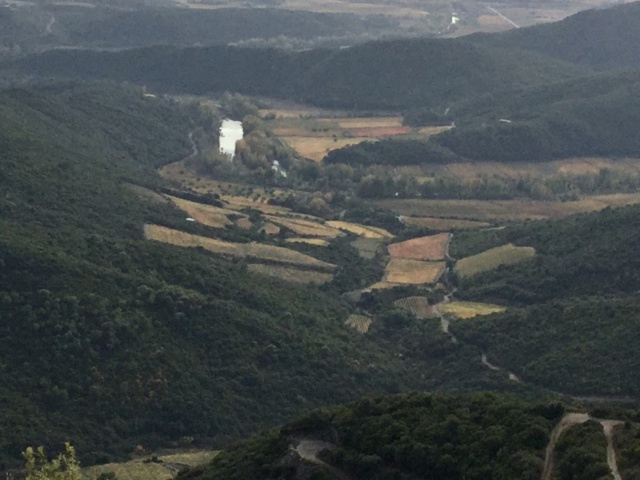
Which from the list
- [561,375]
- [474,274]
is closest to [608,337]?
[561,375]

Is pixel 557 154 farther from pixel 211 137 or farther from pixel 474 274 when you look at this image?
pixel 474 274

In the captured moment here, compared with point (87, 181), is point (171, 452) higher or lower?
lower

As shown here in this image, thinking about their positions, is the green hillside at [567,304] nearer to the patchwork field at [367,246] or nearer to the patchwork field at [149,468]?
the patchwork field at [367,246]

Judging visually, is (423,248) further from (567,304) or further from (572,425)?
(572,425)

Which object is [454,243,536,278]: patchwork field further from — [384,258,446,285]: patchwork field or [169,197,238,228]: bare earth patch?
[169,197,238,228]: bare earth patch

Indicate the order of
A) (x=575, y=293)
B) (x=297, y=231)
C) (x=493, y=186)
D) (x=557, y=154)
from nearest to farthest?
(x=575, y=293) < (x=297, y=231) < (x=493, y=186) < (x=557, y=154)

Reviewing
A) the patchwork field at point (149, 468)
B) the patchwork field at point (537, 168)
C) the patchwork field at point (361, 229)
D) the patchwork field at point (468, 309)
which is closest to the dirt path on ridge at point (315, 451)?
the patchwork field at point (149, 468)
